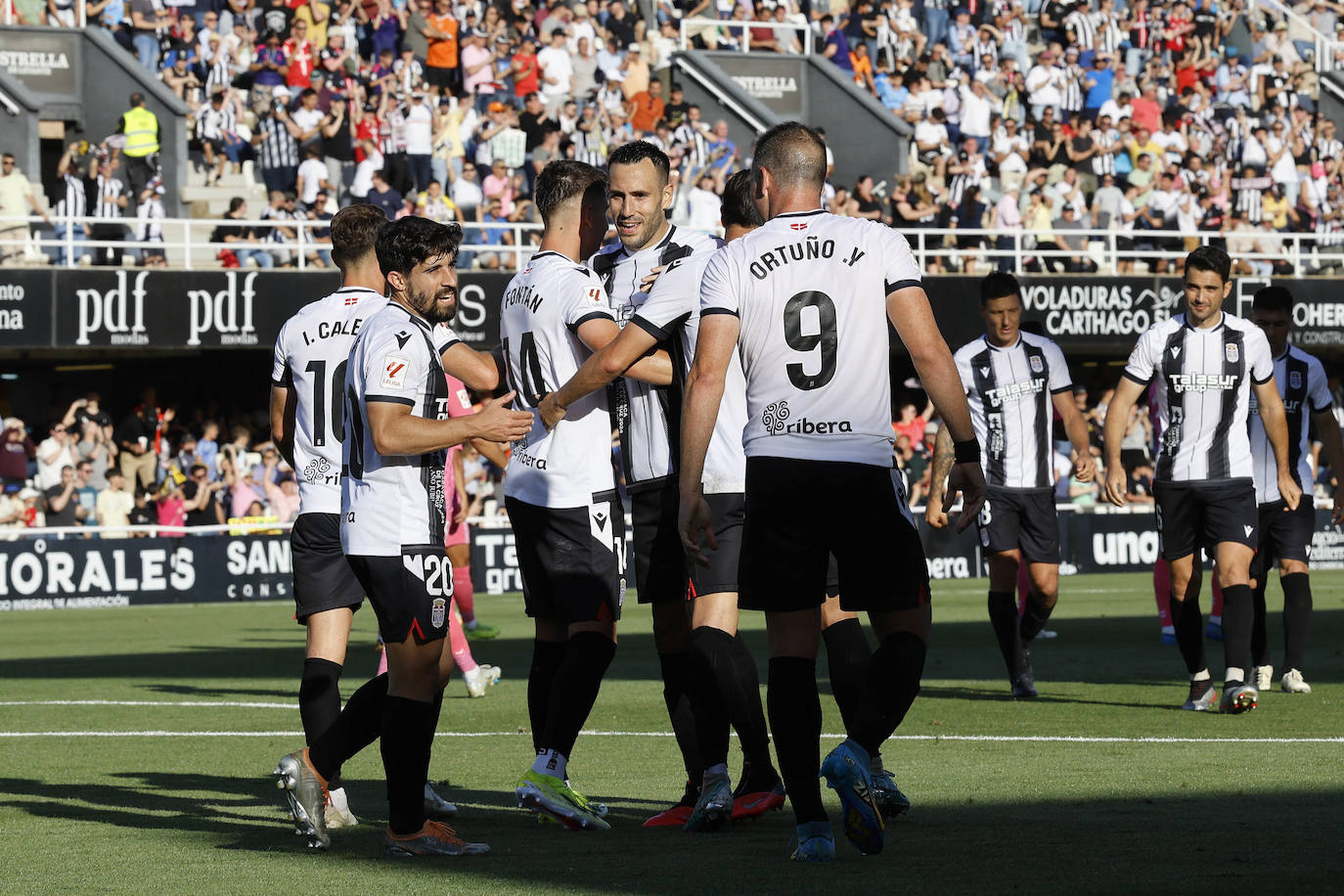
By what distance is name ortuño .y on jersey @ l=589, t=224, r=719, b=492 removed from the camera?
7.23m

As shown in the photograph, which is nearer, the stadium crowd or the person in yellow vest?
the person in yellow vest

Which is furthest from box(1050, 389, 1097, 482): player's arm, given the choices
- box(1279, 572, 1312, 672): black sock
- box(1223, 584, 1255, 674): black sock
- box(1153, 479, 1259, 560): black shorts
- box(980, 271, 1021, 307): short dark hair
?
box(1279, 572, 1312, 672): black sock

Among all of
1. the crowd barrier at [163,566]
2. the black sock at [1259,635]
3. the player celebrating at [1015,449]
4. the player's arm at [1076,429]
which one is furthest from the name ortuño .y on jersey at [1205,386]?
the crowd barrier at [163,566]

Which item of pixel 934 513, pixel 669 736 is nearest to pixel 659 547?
pixel 669 736

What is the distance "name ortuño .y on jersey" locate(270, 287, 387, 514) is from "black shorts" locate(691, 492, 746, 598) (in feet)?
5.14

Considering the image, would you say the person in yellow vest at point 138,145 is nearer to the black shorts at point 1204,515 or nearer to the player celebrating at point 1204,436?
the player celebrating at point 1204,436

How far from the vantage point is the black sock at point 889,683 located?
606cm

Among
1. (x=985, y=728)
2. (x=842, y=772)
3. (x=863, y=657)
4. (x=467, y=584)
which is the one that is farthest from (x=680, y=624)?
(x=467, y=584)

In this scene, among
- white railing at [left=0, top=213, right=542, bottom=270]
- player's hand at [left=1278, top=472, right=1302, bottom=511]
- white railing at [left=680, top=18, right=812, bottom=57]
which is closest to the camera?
player's hand at [left=1278, top=472, right=1302, bottom=511]

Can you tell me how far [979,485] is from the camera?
6.25 meters

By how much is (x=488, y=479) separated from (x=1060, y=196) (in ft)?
36.6

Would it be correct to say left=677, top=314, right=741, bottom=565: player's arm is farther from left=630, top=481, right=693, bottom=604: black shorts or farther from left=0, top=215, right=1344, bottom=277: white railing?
left=0, top=215, right=1344, bottom=277: white railing

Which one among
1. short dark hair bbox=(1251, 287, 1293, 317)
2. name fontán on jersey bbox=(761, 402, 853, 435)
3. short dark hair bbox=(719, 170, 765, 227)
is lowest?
name fontán on jersey bbox=(761, 402, 853, 435)

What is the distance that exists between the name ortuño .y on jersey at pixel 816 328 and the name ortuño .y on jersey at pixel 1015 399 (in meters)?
5.64
